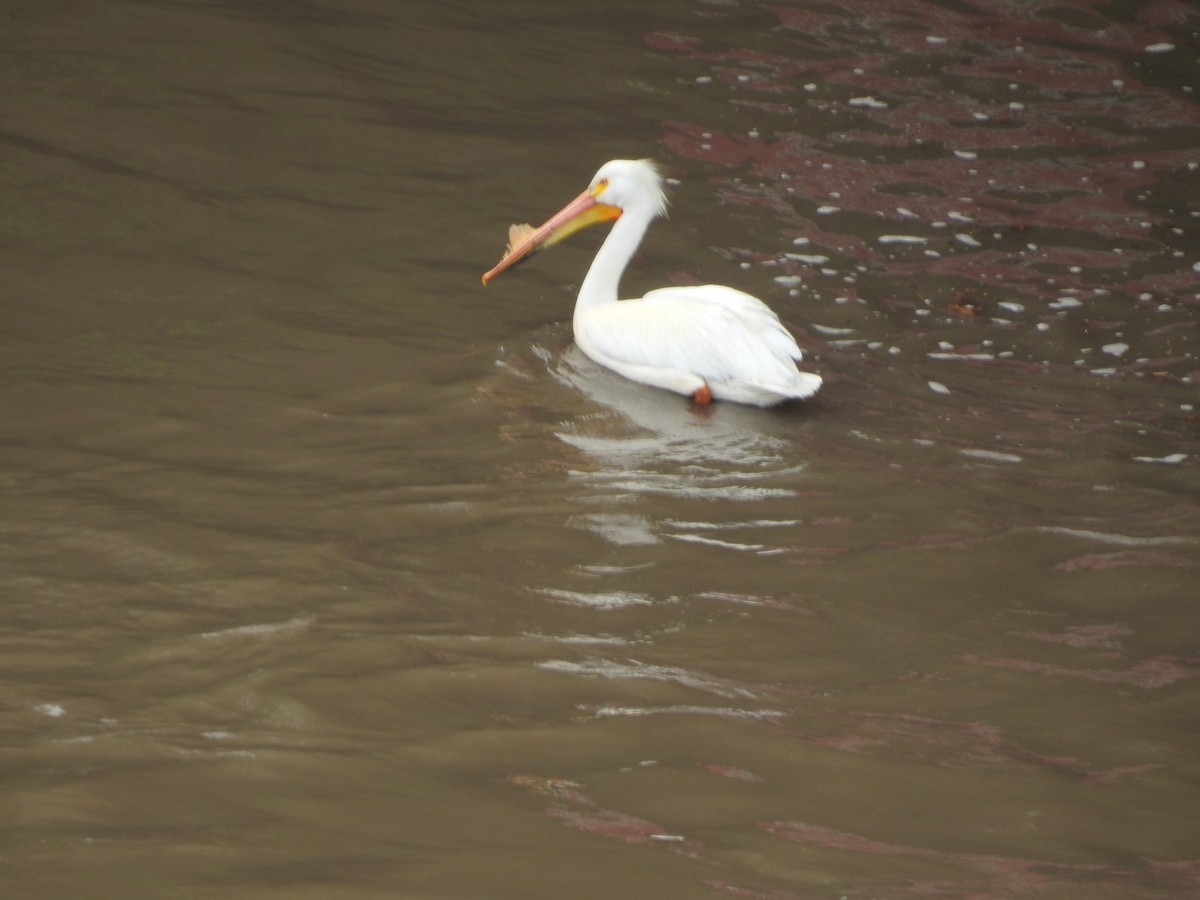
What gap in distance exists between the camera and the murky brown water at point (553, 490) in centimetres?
267

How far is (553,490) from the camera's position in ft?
14.3

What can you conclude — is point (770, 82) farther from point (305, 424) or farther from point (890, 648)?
point (890, 648)

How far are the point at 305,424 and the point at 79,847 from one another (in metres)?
2.40

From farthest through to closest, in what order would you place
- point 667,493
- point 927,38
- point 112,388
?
point 927,38 < point 112,388 < point 667,493

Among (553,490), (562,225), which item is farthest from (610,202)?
(553,490)

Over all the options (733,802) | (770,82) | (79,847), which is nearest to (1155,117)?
(770,82)

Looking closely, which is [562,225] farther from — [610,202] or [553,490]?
[553,490]

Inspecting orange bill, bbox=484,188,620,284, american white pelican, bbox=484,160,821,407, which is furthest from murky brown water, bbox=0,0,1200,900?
orange bill, bbox=484,188,620,284

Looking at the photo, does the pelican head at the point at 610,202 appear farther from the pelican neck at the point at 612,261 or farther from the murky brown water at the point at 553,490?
the murky brown water at the point at 553,490

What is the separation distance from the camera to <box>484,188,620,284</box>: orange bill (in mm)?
6066

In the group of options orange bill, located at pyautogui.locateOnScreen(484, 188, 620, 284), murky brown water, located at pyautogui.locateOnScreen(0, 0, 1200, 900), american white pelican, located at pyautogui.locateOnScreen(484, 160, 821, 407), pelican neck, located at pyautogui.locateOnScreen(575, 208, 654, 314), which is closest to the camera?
murky brown water, located at pyautogui.locateOnScreen(0, 0, 1200, 900)

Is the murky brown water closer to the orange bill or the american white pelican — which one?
the american white pelican

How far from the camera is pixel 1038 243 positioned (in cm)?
746

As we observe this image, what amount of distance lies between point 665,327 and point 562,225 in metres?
0.91
